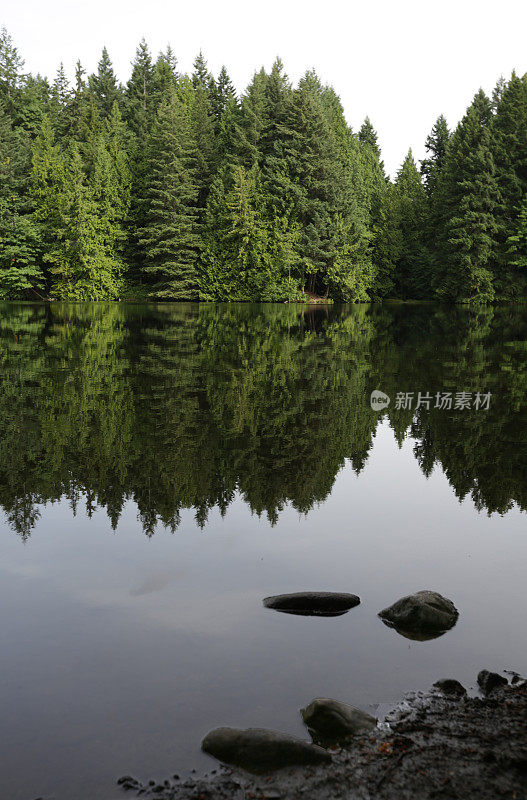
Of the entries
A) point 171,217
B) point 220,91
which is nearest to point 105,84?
point 220,91

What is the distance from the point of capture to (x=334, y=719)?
3.78 metres

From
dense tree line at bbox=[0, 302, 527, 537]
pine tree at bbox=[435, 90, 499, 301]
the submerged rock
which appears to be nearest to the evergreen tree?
pine tree at bbox=[435, 90, 499, 301]

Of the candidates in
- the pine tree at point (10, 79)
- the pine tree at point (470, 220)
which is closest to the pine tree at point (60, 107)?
the pine tree at point (10, 79)

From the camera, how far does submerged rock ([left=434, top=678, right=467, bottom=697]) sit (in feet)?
13.5

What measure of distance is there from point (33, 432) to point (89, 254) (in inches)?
2057

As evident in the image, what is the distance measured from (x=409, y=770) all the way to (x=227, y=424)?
27.2 feet

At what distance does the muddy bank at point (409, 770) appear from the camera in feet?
10.6

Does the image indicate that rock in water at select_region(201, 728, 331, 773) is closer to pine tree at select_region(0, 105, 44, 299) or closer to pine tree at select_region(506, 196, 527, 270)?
pine tree at select_region(0, 105, 44, 299)

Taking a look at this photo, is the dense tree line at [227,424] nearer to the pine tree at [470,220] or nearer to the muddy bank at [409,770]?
the muddy bank at [409,770]

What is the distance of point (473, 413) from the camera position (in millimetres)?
12703

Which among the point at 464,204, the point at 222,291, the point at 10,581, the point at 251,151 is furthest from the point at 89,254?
the point at 10,581

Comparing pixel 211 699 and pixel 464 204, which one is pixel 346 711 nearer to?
pixel 211 699

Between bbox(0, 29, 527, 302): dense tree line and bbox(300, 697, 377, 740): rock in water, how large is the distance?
56622 millimetres

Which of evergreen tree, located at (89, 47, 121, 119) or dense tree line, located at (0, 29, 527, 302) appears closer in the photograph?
dense tree line, located at (0, 29, 527, 302)
